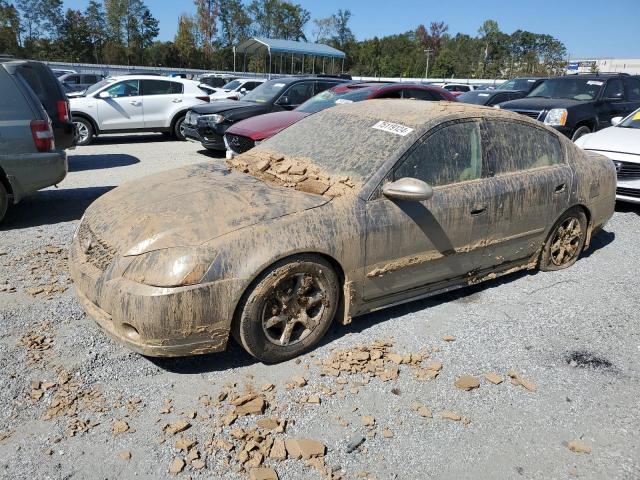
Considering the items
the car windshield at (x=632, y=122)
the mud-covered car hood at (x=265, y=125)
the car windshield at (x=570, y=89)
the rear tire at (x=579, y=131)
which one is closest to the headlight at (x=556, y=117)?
the rear tire at (x=579, y=131)

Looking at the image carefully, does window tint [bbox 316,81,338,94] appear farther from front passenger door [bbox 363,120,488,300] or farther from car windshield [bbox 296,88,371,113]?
front passenger door [bbox 363,120,488,300]

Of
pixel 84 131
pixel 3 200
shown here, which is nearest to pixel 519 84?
pixel 84 131

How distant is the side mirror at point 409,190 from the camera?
11.2 ft

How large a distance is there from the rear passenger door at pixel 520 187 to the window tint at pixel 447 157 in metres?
0.13

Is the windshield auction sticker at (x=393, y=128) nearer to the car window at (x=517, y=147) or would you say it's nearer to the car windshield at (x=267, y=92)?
the car window at (x=517, y=147)

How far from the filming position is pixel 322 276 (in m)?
3.34

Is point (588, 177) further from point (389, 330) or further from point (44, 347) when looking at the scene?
point (44, 347)

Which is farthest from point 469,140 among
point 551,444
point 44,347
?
point 44,347

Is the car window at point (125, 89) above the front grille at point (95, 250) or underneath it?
above

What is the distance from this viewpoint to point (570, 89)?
11203 mm

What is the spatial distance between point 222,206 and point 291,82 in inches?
357

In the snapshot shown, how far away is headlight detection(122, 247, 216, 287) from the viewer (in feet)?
9.46

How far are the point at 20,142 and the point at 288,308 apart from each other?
4328 mm

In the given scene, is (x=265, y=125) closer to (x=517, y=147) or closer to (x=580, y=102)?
(x=517, y=147)
